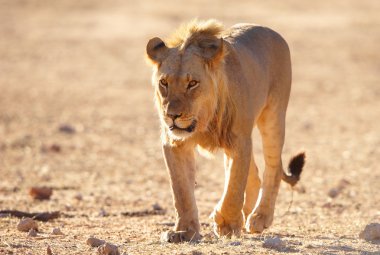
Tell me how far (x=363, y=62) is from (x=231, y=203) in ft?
47.0

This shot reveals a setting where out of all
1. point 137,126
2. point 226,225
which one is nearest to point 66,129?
point 137,126

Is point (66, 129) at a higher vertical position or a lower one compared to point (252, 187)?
lower

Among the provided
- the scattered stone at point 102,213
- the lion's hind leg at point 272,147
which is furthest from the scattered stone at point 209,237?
the scattered stone at point 102,213

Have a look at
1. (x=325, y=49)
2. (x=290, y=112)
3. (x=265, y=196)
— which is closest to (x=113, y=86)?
(x=290, y=112)

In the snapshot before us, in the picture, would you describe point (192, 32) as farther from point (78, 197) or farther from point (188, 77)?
point (78, 197)

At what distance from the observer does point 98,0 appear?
3128 centimetres

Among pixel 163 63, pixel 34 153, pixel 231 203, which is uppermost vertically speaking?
pixel 163 63

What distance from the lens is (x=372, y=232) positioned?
5.86 m

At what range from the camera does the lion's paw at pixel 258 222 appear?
6.68m

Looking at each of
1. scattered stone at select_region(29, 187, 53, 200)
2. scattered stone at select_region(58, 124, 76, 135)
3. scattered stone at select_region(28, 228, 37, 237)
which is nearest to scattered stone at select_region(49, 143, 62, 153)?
scattered stone at select_region(58, 124, 76, 135)

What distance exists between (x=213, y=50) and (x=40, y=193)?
281cm

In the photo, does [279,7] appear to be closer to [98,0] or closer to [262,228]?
[98,0]

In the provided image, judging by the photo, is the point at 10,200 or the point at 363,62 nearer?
the point at 10,200

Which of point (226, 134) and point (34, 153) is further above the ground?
point (226, 134)
